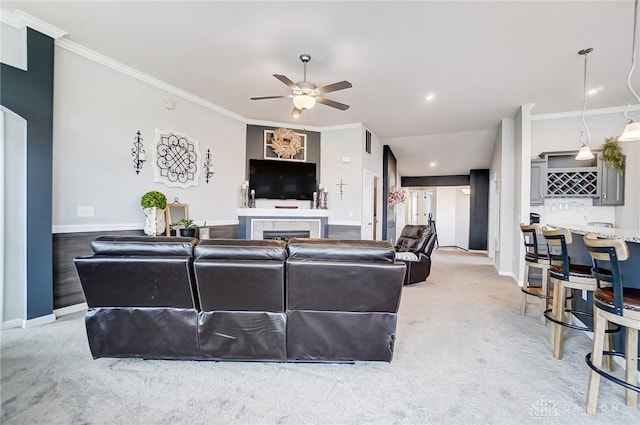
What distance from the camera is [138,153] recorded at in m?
4.14

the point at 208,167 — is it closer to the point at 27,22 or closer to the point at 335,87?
the point at 27,22

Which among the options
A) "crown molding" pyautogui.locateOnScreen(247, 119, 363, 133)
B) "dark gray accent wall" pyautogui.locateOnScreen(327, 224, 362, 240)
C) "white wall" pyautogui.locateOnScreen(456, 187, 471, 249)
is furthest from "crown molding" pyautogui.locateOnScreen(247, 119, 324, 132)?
"white wall" pyautogui.locateOnScreen(456, 187, 471, 249)

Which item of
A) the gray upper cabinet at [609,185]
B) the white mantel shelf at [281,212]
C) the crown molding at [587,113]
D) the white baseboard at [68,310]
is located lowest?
the white baseboard at [68,310]

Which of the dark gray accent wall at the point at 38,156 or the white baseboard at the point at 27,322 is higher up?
the dark gray accent wall at the point at 38,156

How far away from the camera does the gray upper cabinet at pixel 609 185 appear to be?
486 centimetres

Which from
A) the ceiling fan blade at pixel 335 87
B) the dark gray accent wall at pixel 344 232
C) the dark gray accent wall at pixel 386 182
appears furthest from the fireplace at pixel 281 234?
the ceiling fan blade at pixel 335 87

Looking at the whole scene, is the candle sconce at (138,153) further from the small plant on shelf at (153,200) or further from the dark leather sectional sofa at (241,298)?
the dark leather sectional sofa at (241,298)

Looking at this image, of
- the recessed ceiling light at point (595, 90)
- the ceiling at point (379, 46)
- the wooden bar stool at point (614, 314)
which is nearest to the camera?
the wooden bar stool at point (614, 314)

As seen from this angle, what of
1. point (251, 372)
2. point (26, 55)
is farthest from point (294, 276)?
point (26, 55)

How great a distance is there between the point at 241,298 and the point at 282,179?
14.4ft

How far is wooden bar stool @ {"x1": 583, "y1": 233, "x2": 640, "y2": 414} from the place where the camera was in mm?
1631

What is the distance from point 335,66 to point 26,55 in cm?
321

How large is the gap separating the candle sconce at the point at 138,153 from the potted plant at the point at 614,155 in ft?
22.9

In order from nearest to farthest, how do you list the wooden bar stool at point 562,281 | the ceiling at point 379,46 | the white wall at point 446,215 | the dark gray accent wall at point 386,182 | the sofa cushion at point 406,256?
the wooden bar stool at point 562,281, the ceiling at point 379,46, the sofa cushion at point 406,256, the dark gray accent wall at point 386,182, the white wall at point 446,215
